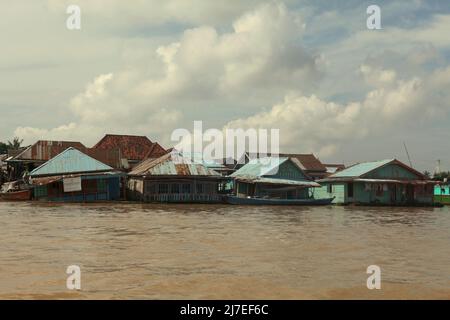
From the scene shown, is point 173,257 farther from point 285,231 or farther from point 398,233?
point 398,233

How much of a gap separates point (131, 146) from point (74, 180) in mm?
15339

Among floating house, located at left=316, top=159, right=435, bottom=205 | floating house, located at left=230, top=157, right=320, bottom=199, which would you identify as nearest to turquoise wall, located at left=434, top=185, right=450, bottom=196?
floating house, located at left=316, top=159, right=435, bottom=205

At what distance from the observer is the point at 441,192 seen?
138 feet

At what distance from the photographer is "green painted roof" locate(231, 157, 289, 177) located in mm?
35188

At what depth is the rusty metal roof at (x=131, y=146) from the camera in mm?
45062

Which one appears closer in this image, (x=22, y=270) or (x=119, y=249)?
(x=22, y=270)

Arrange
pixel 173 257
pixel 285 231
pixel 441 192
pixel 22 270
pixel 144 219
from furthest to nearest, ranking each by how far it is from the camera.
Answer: pixel 441 192
pixel 144 219
pixel 285 231
pixel 173 257
pixel 22 270

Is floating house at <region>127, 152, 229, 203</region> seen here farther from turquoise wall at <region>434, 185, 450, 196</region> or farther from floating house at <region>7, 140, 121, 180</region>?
turquoise wall at <region>434, 185, 450, 196</region>

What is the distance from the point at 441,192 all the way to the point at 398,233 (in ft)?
93.5

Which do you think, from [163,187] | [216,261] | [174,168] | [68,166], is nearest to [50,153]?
[68,166]

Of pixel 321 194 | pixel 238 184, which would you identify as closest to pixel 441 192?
pixel 321 194

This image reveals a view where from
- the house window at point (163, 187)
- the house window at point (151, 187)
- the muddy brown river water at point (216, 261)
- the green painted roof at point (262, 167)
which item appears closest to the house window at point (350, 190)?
the green painted roof at point (262, 167)

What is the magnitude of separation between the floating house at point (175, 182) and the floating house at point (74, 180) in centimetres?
178

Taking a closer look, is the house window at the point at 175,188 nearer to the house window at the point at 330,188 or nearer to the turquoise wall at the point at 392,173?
the house window at the point at 330,188
